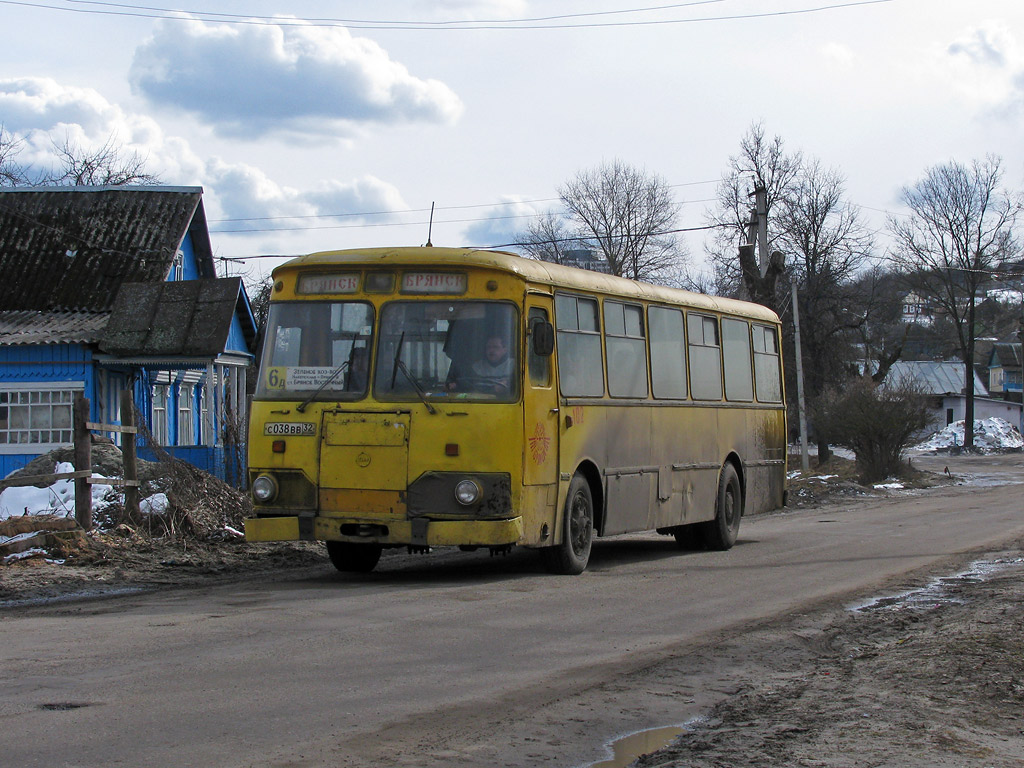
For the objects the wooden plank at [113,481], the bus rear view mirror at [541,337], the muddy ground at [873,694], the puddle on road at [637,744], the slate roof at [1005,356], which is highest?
the slate roof at [1005,356]

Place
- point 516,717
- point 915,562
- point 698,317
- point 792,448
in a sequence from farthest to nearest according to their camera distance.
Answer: point 792,448, point 698,317, point 915,562, point 516,717

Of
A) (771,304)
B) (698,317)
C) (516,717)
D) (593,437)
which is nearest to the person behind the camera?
(516,717)

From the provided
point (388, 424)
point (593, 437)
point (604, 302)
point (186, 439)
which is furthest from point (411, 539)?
point (186, 439)

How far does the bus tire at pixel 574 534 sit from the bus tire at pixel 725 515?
11.6ft

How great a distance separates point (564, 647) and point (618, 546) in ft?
28.7

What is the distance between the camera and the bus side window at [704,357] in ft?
51.3

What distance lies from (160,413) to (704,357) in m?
17.0

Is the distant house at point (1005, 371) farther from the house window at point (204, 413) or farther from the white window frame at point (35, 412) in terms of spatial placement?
the white window frame at point (35, 412)

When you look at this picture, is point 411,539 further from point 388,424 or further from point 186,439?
point 186,439

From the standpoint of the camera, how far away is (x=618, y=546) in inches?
673

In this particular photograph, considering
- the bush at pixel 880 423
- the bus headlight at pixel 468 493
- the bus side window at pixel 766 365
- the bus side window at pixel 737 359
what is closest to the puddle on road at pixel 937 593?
the bus headlight at pixel 468 493

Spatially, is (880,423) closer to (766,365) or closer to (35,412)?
(766,365)

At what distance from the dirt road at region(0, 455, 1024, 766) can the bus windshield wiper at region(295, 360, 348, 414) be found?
1615 mm

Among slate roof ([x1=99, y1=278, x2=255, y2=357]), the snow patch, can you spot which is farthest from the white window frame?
the snow patch
